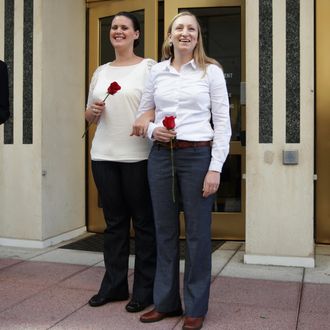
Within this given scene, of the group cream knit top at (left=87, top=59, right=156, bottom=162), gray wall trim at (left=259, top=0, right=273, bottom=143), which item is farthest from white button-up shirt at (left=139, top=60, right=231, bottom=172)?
gray wall trim at (left=259, top=0, right=273, bottom=143)

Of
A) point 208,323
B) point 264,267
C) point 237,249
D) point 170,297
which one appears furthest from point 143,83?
point 237,249

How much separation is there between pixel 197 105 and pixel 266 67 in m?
1.83

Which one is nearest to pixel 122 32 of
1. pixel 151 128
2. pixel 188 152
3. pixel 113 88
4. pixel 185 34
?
pixel 113 88

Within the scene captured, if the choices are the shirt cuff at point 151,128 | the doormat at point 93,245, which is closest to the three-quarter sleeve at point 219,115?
the shirt cuff at point 151,128

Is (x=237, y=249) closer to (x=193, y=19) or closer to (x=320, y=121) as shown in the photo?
(x=320, y=121)

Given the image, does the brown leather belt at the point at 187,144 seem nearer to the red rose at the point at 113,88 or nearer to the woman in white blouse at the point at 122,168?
the woman in white blouse at the point at 122,168

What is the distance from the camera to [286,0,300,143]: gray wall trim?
15.3ft

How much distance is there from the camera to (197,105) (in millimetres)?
3107

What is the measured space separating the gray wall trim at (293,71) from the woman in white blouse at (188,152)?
1659 mm

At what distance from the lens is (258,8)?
472 centimetres

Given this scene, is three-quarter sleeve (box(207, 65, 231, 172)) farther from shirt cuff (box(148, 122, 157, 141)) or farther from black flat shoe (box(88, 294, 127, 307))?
black flat shoe (box(88, 294, 127, 307))

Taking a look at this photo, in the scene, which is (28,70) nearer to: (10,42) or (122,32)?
(10,42)

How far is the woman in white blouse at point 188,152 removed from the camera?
309 cm

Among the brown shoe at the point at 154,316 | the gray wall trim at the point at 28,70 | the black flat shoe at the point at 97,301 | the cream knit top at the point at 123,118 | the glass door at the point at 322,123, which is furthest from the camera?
the gray wall trim at the point at 28,70
